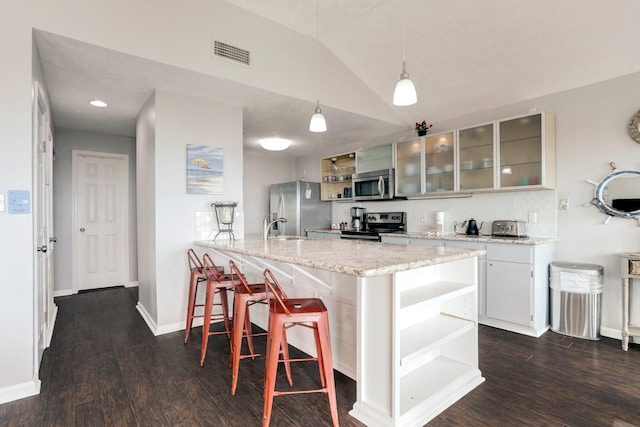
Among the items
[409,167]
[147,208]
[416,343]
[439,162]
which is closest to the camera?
[416,343]

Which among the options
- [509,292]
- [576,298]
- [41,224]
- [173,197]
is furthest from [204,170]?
[576,298]

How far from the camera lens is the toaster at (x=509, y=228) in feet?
11.8

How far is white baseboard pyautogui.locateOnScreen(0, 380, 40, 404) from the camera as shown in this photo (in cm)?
210

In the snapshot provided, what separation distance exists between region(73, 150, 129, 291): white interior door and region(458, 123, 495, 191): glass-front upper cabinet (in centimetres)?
492

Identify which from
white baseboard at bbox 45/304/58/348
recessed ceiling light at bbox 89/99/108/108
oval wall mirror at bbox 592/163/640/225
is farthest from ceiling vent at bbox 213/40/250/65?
oval wall mirror at bbox 592/163/640/225

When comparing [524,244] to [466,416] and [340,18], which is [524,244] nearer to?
[466,416]

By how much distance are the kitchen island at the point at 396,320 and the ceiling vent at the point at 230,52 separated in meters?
1.75

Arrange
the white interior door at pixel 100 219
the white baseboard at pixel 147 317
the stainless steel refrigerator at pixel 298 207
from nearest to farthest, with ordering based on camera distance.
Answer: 1. the white baseboard at pixel 147 317
2. the white interior door at pixel 100 219
3. the stainless steel refrigerator at pixel 298 207

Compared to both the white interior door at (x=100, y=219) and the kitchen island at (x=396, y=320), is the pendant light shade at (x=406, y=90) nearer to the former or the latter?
the kitchen island at (x=396, y=320)

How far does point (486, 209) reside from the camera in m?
4.04

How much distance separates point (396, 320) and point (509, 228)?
2.61 metres

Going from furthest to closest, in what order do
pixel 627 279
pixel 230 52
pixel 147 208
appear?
pixel 147 208 < pixel 230 52 < pixel 627 279

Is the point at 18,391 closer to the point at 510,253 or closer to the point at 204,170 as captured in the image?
the point at 204,170

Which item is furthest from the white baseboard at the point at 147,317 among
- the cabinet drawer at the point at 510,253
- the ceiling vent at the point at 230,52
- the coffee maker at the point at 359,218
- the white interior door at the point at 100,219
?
the cabinet drawer at the point at 510,253
